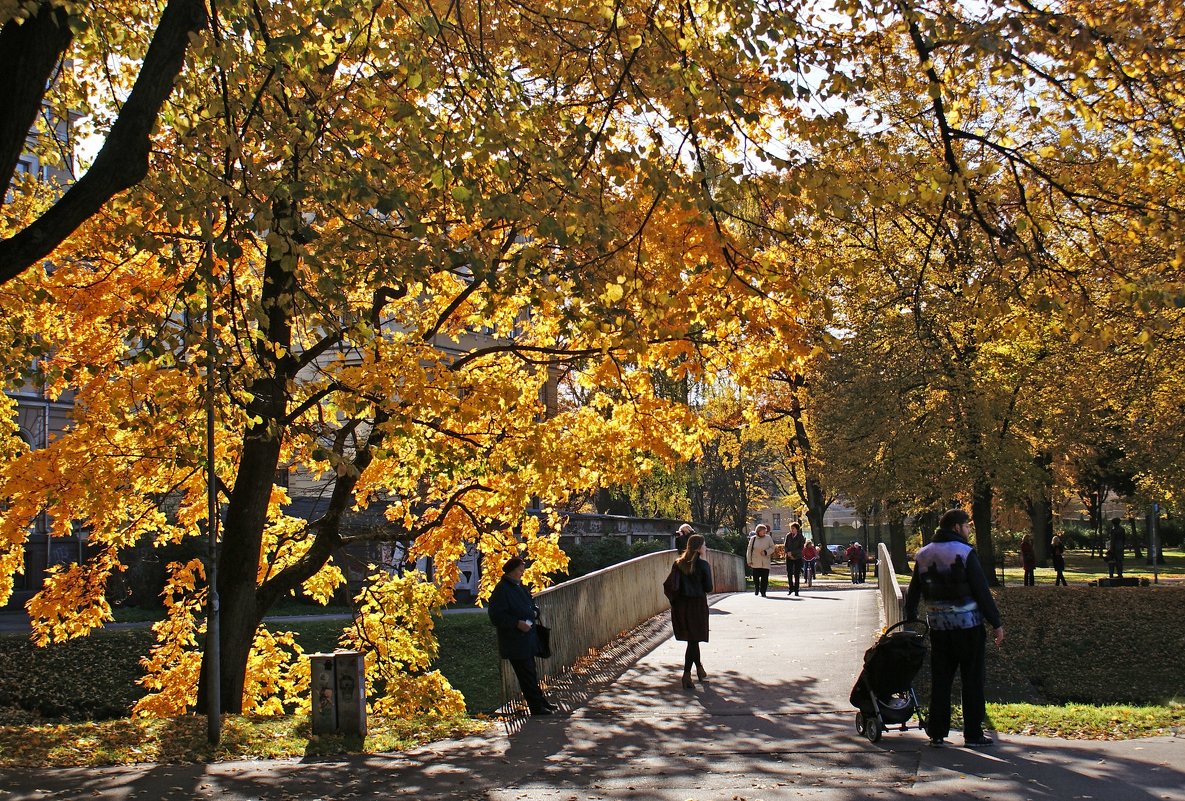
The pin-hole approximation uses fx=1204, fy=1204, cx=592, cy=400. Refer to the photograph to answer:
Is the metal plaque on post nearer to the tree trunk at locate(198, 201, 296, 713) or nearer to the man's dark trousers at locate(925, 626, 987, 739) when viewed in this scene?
the tree trunk at locate(198, 201, 296, 713)

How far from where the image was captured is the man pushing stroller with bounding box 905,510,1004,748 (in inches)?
376

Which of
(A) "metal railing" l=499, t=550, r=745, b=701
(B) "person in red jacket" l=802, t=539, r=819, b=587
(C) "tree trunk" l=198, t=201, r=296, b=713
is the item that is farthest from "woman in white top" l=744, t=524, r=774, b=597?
(C) "tree trunk" l=198, t=201, r=296, b=713

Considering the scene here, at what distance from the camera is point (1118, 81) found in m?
9.27

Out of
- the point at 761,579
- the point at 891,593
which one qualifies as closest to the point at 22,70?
the point at 891,593

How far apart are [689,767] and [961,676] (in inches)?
90.3

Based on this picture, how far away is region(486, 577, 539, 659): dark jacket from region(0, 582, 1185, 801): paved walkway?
0.74 m

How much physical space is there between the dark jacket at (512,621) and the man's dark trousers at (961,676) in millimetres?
4142

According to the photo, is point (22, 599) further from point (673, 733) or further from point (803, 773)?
point (803, 773)

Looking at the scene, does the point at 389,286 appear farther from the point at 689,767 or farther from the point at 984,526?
the point at 984,526

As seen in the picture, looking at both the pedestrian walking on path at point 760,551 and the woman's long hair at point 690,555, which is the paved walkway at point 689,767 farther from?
the pedestrian walking on path at point 760,551

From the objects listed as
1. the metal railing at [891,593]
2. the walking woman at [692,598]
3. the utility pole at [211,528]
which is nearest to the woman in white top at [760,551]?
the metal railing at [891,593]

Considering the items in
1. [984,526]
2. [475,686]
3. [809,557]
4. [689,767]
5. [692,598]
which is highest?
[984,526]

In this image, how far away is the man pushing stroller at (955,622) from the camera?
955cm

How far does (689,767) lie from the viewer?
9125 millimetres
